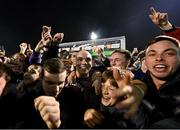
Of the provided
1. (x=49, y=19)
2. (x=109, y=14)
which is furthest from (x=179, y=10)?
(x=49, y=19)

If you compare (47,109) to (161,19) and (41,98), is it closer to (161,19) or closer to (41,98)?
(41,98)

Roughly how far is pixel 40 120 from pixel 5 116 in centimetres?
23

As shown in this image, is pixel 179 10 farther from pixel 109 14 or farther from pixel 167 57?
pixel 167 57

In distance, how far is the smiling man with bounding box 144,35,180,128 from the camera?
2.32 m

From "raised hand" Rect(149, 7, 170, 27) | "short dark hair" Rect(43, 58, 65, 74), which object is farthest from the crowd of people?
"raised hand" Rect(149, 7, 170, 27)

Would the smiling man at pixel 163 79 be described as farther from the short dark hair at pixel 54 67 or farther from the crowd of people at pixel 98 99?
the short dark hair at pixel 54 67

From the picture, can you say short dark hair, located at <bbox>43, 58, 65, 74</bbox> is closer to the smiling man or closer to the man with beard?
the man with beard

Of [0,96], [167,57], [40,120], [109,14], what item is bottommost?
[40,120]

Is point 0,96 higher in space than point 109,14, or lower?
lower

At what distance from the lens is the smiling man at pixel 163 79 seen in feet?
7.63

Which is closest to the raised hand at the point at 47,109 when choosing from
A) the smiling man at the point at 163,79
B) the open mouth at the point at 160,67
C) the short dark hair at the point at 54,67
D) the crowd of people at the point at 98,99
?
the crowd of people at the point at 98,99

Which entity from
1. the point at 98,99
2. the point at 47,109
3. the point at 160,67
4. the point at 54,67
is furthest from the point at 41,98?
the point at 98,99

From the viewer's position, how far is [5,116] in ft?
7.83

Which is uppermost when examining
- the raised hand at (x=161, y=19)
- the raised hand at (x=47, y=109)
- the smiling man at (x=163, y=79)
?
the raised hand at (x=161, y=19)
